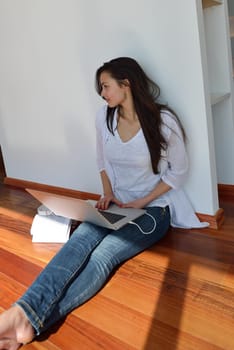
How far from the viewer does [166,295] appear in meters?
1.24

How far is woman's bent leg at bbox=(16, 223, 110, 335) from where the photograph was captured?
1096 mm

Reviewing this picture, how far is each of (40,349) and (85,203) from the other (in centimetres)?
50

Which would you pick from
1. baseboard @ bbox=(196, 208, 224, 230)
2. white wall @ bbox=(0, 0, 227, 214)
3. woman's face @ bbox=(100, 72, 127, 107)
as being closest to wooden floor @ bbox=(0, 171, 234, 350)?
baseboard @ bbox=(196, 208, 224, 230)

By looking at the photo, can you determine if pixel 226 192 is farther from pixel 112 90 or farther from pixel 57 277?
pixel 57 277

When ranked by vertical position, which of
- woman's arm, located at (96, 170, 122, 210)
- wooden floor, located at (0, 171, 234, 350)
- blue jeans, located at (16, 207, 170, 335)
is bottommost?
wooden floor, located at (0, 171, 234, 350)

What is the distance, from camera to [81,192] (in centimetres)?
222

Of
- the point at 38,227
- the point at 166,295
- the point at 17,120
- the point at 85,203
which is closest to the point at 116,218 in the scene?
the point at 85,203

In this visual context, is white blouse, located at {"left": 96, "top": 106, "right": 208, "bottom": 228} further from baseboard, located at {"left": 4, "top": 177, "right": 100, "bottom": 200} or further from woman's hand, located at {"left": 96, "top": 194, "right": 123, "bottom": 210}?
baseboard, located at {"left": 4, "top": 177, "right": 100, "bottom": 200}

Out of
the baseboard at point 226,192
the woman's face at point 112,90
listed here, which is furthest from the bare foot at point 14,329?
the baseboard at point 226,192

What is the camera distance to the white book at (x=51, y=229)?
5.54 feet

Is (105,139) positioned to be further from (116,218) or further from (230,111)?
(230,111)

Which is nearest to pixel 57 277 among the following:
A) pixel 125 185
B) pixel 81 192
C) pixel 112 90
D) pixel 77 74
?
pixel 125 185

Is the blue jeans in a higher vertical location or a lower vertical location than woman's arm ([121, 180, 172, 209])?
lower

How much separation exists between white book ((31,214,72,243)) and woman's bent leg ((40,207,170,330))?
0.34 m
